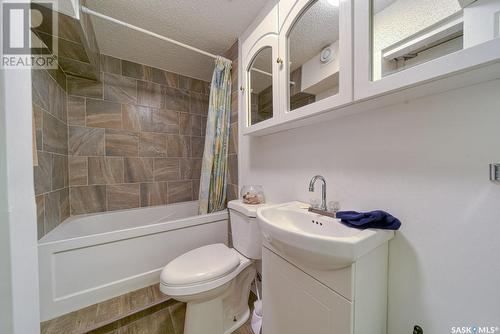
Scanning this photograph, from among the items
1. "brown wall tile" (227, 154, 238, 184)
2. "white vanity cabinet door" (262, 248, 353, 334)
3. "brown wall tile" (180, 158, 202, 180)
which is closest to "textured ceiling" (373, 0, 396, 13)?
"white vanity cabinet door" (262, 248, 353, 334)

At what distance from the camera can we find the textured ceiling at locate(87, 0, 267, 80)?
1284mm

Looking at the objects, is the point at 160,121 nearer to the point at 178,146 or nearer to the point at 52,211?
the point at 178,146

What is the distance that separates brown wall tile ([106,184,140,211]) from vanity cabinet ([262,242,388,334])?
186cm

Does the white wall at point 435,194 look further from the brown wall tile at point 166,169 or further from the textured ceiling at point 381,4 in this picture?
the brown wall tile at point 166,169

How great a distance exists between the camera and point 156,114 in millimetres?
2141

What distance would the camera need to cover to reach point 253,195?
138 centimetres

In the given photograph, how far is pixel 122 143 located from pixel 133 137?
130mm

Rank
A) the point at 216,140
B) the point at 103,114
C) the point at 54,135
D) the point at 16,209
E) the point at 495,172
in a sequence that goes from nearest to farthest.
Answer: the point at 16,209 → the point at 495,172 → the point at 54,135 → the point at 216,140 → the point at 103,114

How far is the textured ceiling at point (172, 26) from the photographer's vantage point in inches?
50.6

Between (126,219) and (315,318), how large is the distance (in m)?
2.08

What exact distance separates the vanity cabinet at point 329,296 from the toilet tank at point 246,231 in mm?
315

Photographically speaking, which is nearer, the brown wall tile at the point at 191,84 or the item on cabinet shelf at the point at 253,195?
the item on cabinet shelf at the point at 253,195

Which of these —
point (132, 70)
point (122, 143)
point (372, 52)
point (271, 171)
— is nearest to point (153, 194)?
point (122, 143)

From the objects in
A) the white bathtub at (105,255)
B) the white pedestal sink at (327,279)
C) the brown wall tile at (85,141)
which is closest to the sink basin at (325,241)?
the white pedestal sink at (327,279)
